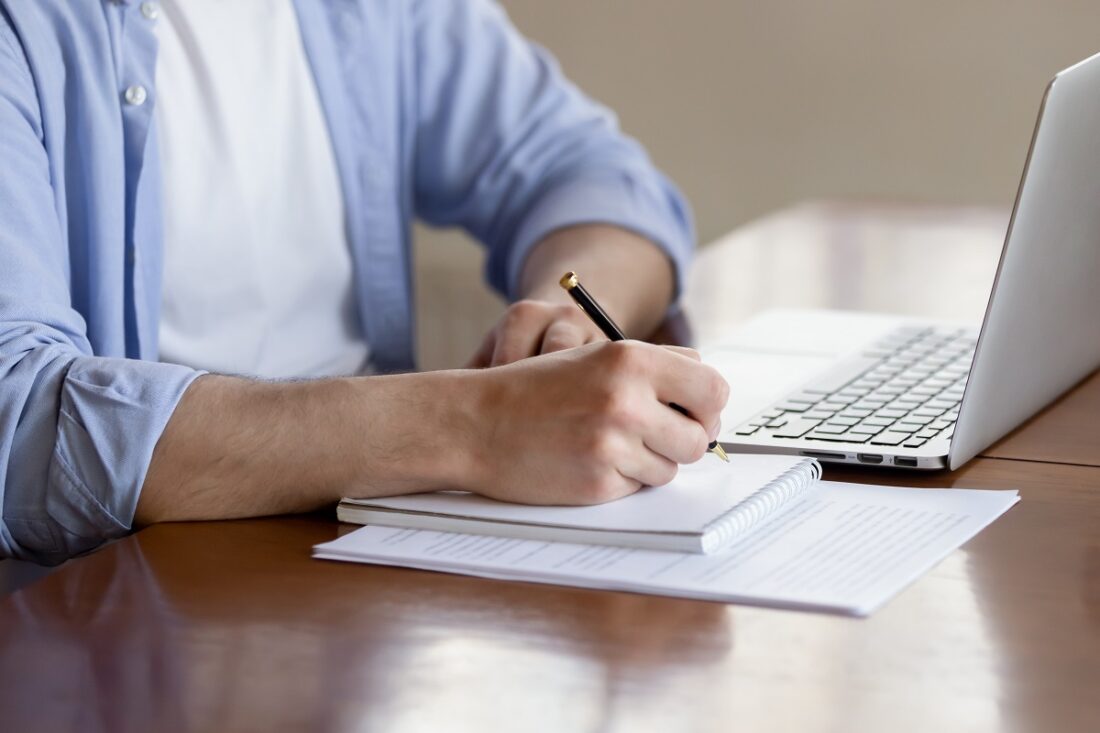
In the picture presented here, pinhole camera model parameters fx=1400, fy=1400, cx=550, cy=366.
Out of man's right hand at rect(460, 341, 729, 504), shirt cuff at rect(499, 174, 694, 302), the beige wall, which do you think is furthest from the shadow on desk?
the beige wall

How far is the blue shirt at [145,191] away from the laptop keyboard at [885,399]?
0.36 m

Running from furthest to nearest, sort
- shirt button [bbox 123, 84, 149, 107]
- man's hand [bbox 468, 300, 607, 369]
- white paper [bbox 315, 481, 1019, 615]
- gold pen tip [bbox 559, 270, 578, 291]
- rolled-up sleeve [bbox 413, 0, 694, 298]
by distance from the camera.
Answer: rolled-up sleeve [bbox 413, 0, 694, 298], shirt button [bbox 123, 84, 149, 107], man's hand [bbox 468, 300, 607, 369], gold pen tip [bbox 559, 270, 578, 291], white paper [bbox 315, 481, 1019, 615]

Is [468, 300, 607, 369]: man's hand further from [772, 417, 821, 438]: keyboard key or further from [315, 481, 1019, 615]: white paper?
[315, 481, 1019, 615]: white paper

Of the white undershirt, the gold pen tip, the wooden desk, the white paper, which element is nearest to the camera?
the wooden desk

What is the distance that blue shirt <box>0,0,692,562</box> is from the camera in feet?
3.08

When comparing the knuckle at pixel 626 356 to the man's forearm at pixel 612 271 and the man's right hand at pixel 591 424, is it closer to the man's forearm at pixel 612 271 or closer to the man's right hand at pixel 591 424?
the man's right hand at pixel 591 424

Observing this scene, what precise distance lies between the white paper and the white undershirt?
Result: 1.97 feet

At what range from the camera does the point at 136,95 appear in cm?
127

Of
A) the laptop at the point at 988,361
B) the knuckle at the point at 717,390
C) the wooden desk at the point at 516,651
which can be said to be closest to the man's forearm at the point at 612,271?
the laptop at the point at 988,361

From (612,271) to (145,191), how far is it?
471mm

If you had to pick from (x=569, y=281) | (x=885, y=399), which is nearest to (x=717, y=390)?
(x=569, y=281)

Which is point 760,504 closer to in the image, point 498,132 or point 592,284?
point 592,284

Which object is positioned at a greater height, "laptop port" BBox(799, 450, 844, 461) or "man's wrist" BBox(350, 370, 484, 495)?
"man's wrist" BBox(350, 370, 484, 495)

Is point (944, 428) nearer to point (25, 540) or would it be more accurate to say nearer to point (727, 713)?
point (727, 713)
